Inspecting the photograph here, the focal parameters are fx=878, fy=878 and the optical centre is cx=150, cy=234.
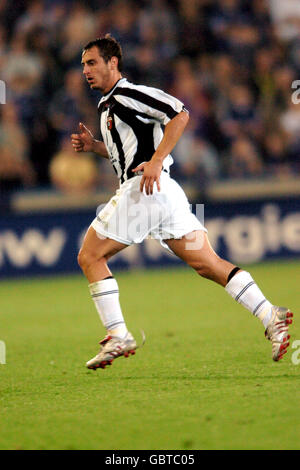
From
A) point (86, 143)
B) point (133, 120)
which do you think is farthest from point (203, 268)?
point (86, 143)

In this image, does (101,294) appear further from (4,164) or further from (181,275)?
(4,164)

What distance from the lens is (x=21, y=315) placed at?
8.41m

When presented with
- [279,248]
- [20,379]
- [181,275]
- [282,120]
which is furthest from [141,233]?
[282,120]

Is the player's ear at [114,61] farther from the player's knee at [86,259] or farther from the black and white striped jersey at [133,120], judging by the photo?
the player's knee at [86,259]

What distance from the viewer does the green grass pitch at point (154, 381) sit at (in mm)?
3762

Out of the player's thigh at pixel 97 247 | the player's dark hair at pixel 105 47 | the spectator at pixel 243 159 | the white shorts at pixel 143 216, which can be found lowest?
the player's thigh at pixel 97 247

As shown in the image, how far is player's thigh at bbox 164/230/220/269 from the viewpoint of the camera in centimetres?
524

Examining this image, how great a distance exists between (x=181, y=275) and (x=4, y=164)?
9.03 ft

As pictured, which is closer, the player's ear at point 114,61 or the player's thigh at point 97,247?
the player's thigh at point 97,247

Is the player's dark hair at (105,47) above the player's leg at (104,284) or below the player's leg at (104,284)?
Result: above

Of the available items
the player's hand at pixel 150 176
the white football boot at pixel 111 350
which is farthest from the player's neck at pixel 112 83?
the white football boot at pixel 111 350

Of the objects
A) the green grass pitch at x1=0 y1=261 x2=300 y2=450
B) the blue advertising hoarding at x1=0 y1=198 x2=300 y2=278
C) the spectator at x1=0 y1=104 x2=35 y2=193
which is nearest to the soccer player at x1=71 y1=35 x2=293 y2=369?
the green grass pitch at x1=0 y1=261 x2=300 y2=450

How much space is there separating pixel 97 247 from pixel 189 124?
6854 mm

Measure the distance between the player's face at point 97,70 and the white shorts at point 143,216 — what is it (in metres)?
0.61
